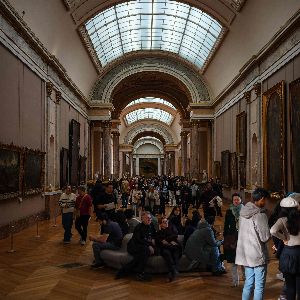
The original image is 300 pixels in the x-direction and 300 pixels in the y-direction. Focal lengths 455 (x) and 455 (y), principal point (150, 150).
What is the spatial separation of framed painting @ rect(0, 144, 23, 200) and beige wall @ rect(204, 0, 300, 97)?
31.1 feet

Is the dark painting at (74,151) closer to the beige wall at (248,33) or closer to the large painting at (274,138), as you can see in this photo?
the beige wall at (248,33)

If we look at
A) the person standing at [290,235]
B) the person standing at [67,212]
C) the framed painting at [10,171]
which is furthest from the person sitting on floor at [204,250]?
the framed painting at [10,171]

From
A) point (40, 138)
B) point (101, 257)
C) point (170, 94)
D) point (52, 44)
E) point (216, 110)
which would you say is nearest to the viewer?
point (101, 257)

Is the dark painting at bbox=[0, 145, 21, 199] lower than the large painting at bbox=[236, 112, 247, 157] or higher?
lower

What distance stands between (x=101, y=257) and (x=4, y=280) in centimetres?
200

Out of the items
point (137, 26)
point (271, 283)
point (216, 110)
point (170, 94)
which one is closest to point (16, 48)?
point (271, 283)

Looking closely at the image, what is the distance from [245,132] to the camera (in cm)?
2103

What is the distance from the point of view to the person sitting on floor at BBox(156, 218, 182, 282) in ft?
27.7

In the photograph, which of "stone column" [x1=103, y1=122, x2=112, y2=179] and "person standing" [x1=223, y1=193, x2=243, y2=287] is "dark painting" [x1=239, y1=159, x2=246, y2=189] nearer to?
"stone column" [x1=103, y1=122, x2=112, y2=179]

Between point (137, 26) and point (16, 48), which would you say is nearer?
point (16, 48)

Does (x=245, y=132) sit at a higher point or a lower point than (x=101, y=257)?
higher

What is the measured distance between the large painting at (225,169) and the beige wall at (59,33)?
9.55 metres

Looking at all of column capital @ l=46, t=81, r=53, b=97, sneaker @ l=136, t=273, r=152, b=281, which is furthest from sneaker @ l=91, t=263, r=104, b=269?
column capital @ l=46, t=81, r=53, b=97

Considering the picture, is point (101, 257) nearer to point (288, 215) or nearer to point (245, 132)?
point (288, 215)
